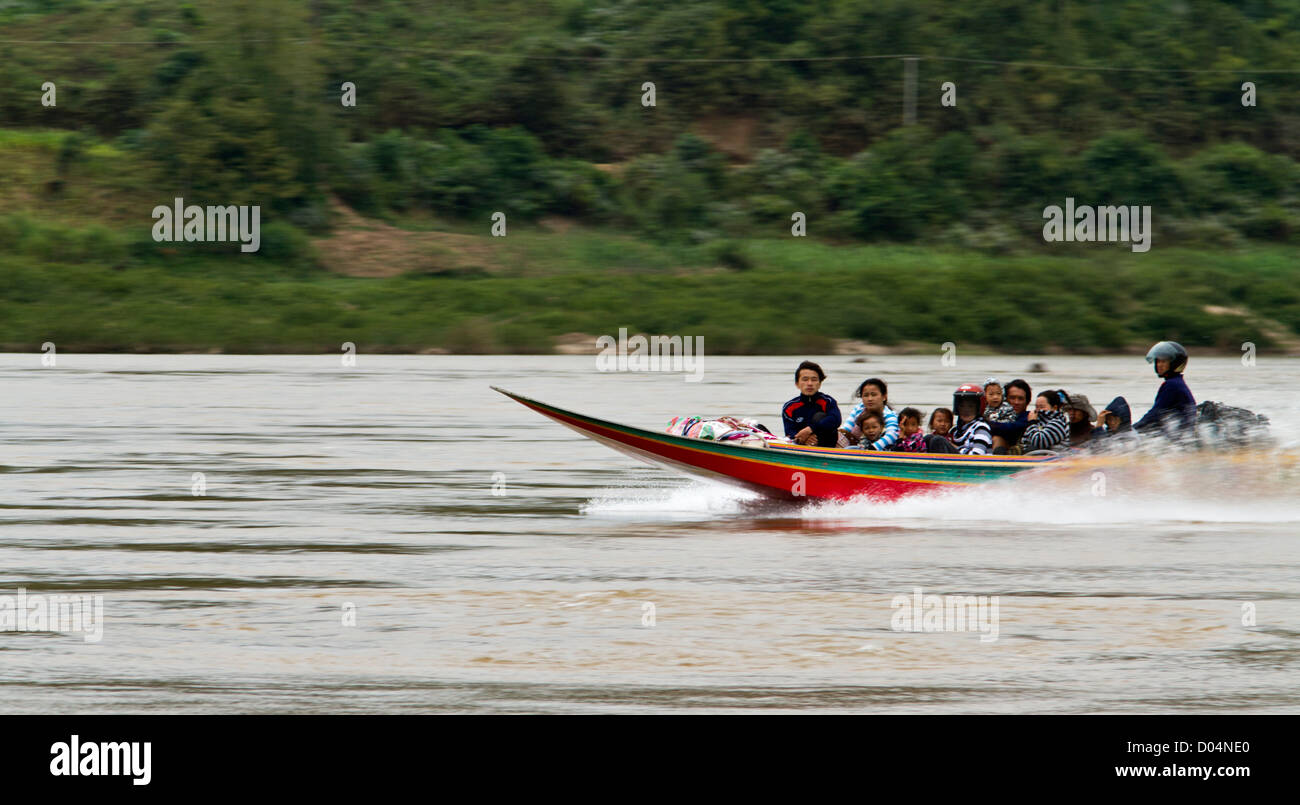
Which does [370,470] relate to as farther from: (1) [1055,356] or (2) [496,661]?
(1) [1055,356]

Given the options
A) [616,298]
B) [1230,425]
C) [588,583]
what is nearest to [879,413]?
[1230,425]

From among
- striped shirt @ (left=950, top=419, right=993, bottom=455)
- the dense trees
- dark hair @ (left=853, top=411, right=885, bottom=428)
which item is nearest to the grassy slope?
the dense trees

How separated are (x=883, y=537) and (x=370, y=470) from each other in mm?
6543

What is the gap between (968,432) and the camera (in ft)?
47.8

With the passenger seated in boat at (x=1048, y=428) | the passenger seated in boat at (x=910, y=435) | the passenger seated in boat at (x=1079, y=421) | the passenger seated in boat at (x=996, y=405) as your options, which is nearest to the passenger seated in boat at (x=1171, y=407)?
the passenger seated in boat at (x=1079, y=421)

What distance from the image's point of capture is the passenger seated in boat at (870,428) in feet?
47.9

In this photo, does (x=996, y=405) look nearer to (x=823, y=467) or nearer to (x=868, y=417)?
(x=868, y=417)

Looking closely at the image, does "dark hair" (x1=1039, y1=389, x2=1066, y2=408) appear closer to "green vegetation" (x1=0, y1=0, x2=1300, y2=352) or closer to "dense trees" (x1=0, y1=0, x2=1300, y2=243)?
"green vegetation" (x1=0, y1=0, x2=1300, y2=352)

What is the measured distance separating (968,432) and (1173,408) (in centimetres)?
171

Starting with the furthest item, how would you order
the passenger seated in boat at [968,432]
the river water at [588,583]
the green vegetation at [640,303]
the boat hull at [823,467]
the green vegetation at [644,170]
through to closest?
the green vegetation at [644,170], the green vegetation at [640,303], the passenger seated in boat at [968,432], the boat hull at [823,467], the river water at [588,583]

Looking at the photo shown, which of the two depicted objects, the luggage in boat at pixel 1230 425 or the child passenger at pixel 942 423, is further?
the luggage in boat at pixel 1230 425

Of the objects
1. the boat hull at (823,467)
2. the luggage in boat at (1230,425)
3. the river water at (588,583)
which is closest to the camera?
the river water at (588,583)

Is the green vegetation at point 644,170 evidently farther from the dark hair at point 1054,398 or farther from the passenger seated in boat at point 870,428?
the dark hair at point 1054,398

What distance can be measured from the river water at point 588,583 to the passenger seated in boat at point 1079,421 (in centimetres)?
43
